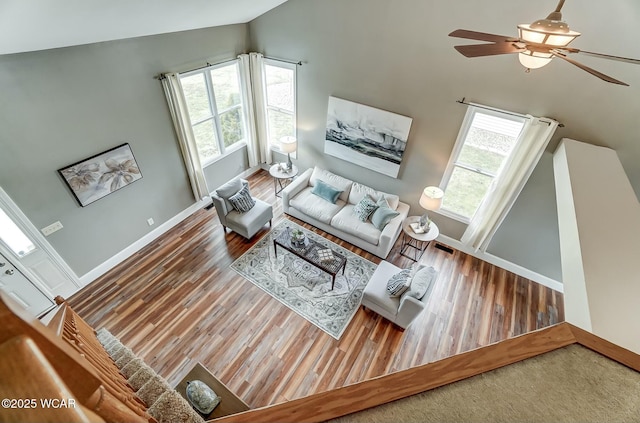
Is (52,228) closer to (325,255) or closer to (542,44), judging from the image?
(325,255)

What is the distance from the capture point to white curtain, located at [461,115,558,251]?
3518 mm

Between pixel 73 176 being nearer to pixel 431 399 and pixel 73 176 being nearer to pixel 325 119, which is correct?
pixel 325 119

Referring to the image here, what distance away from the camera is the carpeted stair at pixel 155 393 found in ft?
6.82

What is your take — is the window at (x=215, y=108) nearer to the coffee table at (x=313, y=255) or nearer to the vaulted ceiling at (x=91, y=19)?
the vaulted ceiling at (x=91, y=19)

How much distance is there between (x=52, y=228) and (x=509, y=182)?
6.15m

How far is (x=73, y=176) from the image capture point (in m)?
3.48

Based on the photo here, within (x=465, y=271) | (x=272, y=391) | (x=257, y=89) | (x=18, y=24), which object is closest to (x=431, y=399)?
(x=272, y=391)

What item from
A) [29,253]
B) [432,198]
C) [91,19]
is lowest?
[29,253]

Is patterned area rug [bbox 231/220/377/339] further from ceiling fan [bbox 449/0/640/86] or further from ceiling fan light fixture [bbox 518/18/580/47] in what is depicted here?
ceiling fan light fixture [bbox 518/18/580/47]

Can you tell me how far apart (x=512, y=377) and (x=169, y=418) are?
2320 mm

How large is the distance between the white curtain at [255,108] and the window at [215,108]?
0.15 metres

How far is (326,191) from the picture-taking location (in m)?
5.23

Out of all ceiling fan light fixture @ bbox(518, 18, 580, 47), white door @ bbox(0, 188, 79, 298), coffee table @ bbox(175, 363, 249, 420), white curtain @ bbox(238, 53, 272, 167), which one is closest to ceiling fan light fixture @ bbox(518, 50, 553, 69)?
ceiling fan light fixture @ bbox(518, 18, 580, 47)

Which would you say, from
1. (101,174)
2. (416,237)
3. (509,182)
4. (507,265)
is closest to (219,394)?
(101,174)
